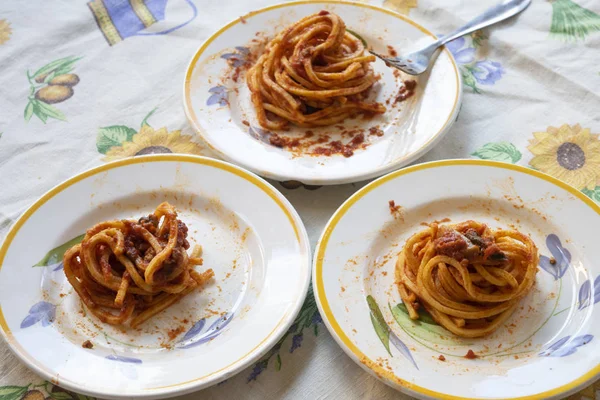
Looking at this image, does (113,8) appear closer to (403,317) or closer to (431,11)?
(431,11)

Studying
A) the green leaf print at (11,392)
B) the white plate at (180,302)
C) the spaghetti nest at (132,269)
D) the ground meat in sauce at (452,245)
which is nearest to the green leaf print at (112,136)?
the white plate at (180,302)

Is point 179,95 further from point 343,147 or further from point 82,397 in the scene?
point 82,397

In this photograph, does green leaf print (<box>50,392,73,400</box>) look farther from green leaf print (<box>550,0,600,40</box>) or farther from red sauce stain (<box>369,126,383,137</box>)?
green leaf print (<box>550,0,600,40</box>)

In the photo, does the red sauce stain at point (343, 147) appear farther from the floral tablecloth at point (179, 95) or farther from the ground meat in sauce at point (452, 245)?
the ground meat in sauce at point (452, 245)

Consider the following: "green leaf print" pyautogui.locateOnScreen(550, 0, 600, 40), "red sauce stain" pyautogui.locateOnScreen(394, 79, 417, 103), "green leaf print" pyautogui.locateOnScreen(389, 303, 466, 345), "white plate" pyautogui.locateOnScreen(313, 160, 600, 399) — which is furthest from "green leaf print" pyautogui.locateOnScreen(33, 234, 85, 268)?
"green leaf print" pyautogui.locateOnScreen(550, 0, 600, 40)

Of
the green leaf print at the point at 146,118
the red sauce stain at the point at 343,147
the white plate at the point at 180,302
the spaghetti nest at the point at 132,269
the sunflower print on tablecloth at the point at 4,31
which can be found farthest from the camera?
the sunflower print on tablecloth at the point at 4,31

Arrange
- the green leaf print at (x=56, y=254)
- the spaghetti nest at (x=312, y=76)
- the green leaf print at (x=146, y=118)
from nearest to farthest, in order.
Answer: the green leaf print at (x=56, y=254)
the spaghetti nest at (x=312, y=76)
the green leaf print at (x=146, y=118)

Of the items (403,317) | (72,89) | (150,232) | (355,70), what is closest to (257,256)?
(150,232)

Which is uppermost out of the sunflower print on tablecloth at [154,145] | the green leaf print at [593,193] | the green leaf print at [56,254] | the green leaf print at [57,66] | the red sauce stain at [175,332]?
the green leaf print at [57,66]
